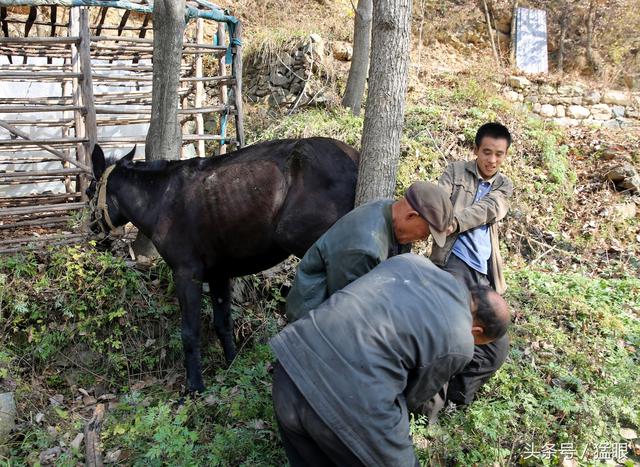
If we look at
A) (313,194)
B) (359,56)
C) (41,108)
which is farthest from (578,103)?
(41,108)

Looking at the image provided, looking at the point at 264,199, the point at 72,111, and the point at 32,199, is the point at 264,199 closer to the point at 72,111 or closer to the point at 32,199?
the point at 32,199

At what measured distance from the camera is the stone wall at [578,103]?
11898mm

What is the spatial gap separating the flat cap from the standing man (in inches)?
50.2

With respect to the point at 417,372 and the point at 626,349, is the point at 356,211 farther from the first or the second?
the point at 626,349

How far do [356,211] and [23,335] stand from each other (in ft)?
13.4

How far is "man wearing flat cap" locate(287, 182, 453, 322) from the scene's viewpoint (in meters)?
2.86

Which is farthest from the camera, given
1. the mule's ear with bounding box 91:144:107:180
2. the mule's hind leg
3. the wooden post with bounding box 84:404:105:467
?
the mule's ear with bounding box 91:144:107:180

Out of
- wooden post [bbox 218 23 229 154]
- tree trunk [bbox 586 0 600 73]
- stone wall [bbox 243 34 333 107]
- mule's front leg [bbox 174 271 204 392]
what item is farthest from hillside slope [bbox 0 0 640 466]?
tree trunk [bbox 586 0 600 73]

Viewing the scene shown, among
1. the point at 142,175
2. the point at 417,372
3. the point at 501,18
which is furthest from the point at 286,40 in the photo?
the point at 417,372

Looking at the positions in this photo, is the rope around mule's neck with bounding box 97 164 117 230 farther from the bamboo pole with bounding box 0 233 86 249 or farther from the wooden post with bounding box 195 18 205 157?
the wooden post with bounding box 195 18 205 157

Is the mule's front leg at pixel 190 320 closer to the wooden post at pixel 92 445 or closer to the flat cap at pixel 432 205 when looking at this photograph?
the wooden post at pixel 92 445

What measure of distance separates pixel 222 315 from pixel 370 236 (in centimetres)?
289

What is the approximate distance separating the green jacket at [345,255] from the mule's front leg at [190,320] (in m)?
2.08

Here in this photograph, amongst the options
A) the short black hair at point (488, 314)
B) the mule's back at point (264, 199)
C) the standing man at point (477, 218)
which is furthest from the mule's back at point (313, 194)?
the short black hair at point (488, 314)
